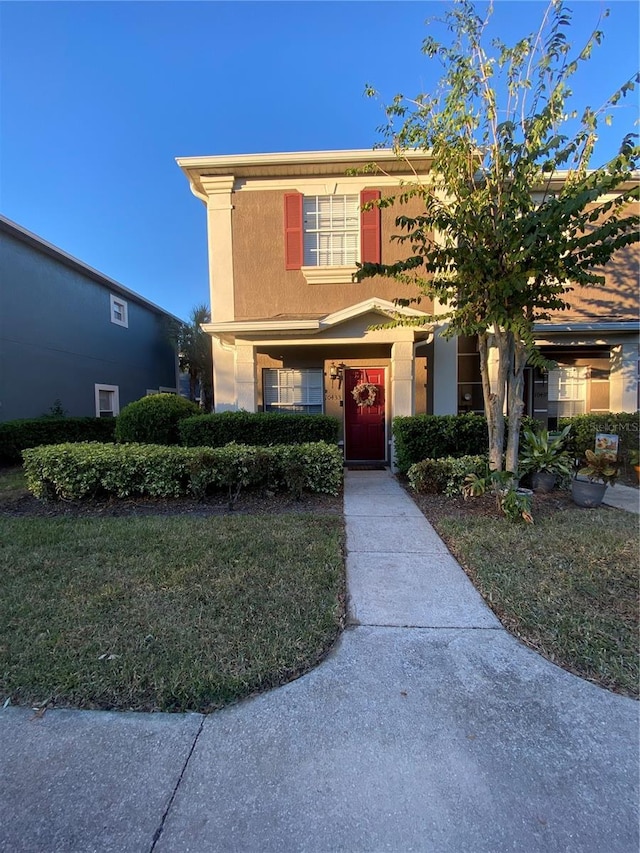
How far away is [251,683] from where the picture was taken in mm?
2129

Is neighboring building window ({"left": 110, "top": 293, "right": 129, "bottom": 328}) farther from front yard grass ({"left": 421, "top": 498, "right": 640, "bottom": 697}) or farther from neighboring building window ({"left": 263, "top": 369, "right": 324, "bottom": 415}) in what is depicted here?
front yard grass ({"left": 421, "top": 498, "right": 640, "bottom": 697})

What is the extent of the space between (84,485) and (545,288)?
649 centimetres

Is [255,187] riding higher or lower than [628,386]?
higher

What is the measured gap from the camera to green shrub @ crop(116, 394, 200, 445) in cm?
753

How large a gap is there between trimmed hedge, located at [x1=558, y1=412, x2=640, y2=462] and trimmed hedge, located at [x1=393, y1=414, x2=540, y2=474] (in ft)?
5.51

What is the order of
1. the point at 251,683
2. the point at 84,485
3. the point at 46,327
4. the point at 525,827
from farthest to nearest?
1. the point at 46,327
2. the point at 84,485
3. the point at 251,683
4. the point at 525,827

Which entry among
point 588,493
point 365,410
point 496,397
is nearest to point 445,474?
point 496,397

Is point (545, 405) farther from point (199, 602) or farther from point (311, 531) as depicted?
point (199, 602)

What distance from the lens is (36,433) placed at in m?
9.12

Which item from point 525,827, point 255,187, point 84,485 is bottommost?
point 525,827

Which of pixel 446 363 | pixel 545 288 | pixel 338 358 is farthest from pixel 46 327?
pixel 545 288

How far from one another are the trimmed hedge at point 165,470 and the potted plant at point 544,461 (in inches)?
117

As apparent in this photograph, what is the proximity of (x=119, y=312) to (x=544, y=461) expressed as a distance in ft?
45.6

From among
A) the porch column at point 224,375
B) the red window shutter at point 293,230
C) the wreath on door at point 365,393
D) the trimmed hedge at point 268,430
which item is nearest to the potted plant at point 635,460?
the wreath on door at point 365,393
